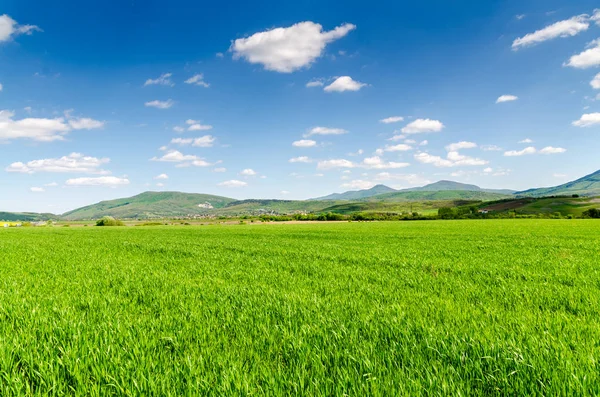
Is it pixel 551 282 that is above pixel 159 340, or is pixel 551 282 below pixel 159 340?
below

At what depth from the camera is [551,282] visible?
865cm

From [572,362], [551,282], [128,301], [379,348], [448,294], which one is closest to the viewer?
[572,362]

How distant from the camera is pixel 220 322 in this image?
204 inches

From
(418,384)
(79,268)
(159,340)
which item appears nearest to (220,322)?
(159,340)

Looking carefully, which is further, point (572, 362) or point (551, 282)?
point (551, 282)

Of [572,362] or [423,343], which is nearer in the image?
[572,362]

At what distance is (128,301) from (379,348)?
563 centimetres

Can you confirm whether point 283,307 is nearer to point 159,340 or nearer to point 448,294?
point 159,340

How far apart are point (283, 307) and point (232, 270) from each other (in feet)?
18.5

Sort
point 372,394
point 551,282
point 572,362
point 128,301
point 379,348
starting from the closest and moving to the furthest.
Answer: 1. point 372,394
2. point 572,362
3. point 379,348
4. point 128,301
5. point 551,282

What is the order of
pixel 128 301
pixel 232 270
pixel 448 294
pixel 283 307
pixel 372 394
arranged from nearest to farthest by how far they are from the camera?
1. pixel 372 394
2. pixel 283 307
3. pixel 128 301
4. pixel 448 294
5. pixel 232 270

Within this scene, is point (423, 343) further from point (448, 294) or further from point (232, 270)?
point (232, 270)

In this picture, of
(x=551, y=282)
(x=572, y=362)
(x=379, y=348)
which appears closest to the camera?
(x=572, y=362)

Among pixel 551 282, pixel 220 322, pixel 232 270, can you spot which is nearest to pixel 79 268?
pixel 232 270
